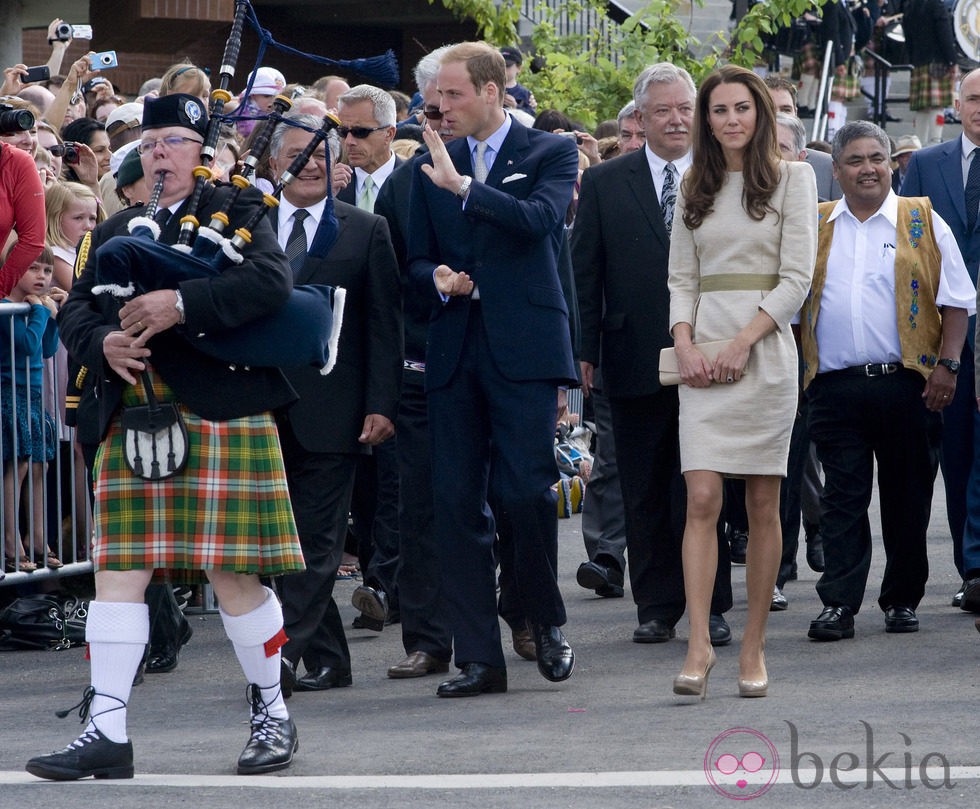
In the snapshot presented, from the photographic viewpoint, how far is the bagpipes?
541 centimetres

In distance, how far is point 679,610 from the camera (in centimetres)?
792

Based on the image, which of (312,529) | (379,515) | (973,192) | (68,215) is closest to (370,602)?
(379,515)

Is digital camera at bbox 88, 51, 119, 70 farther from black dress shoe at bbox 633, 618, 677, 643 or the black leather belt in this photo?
the black leather belt

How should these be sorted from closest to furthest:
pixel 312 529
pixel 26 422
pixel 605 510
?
pixel 312 529
pixel 26 422
pixel 605 510

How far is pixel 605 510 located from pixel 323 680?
2917 mm

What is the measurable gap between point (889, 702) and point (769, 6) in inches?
434

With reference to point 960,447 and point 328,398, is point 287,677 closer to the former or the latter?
point 328,398

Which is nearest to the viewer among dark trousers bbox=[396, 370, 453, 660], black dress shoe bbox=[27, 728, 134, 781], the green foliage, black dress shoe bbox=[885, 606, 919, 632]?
black dress shoe bbox=[27, 728, 134, 781]

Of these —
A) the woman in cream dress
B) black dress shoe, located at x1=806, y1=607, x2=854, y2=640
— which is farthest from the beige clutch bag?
black dress shoe, located at x1=806, y1=607, x2=854, y2=640

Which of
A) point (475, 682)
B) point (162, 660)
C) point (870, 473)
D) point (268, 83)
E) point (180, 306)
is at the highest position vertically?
point (268, 83)

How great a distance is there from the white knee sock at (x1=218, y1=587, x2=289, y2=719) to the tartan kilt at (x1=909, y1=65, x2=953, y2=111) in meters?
17.9

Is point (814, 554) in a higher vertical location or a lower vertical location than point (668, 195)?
lower

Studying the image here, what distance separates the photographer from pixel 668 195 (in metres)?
7.93

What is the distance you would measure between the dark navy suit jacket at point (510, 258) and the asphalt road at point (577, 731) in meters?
1.21
